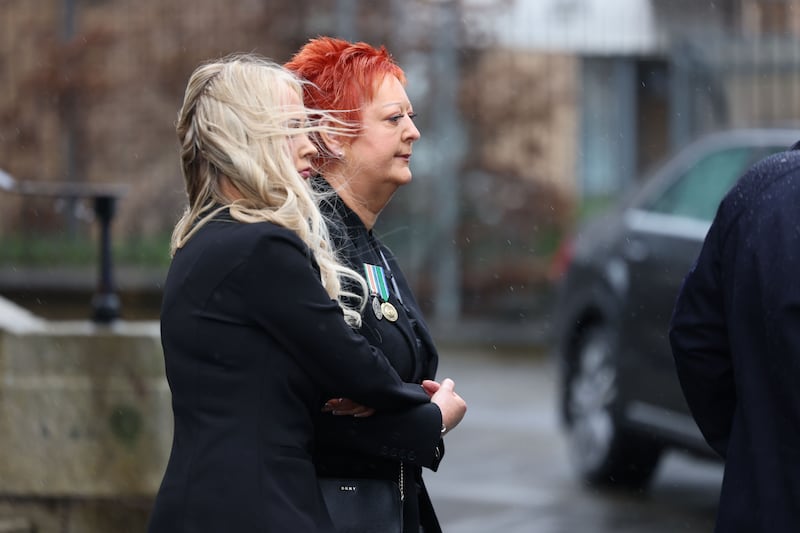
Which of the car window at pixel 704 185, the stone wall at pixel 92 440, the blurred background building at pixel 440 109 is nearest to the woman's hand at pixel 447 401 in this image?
the stone wall at pixel 92 440

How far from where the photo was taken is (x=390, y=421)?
9.40ft

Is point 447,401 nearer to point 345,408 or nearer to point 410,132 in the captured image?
point 345,408

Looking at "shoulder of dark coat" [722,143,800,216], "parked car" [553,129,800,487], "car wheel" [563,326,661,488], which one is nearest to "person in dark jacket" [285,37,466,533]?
"shoulder of dark coat" [722,143,800,216]

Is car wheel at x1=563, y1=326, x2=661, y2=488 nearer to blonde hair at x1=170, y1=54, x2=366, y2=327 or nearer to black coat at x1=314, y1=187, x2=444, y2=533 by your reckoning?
black coat at x1=314, y1=187, x2=444, y2=533

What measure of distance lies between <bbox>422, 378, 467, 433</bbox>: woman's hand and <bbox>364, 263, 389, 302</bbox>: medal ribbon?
0.68 ft

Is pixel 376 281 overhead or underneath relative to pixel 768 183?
underneath

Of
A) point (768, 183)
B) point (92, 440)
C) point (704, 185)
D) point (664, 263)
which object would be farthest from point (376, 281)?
point (704, 185)

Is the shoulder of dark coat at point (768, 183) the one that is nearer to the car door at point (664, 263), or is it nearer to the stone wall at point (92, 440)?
the stone wall at point (92, 440)

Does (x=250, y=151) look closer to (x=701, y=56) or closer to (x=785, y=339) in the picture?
(x=785, y=339)

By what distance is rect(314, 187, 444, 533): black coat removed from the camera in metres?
2.87

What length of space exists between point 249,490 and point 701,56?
1105cm

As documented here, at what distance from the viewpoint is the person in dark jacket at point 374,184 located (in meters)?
3.00

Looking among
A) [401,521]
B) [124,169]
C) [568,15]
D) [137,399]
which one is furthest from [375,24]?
[401,521]

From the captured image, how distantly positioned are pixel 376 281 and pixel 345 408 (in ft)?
→ 1.10
